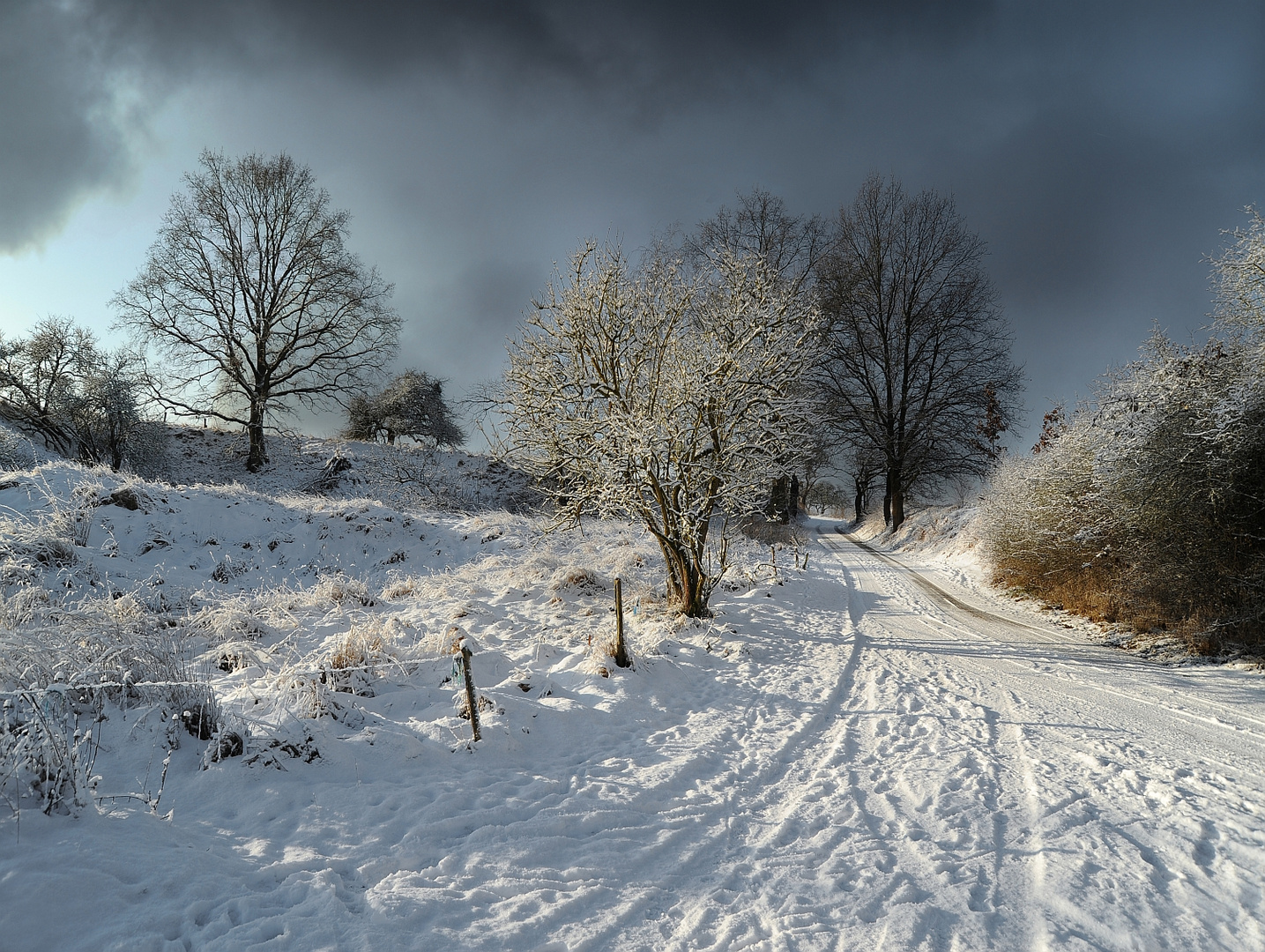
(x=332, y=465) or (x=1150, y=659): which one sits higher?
(x=332, y=465)

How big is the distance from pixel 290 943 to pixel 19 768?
151cm

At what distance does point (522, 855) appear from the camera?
2949 mm

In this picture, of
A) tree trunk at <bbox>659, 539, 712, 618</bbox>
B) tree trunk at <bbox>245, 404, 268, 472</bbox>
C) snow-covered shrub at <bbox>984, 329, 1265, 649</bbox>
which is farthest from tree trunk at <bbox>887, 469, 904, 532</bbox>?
tree trunk at <bbox>245, 404, 268, 472</bbox>

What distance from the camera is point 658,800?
3660 millimetres

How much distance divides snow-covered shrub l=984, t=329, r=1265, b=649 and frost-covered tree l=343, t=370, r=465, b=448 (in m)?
23.9

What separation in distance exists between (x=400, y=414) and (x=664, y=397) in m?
22.6

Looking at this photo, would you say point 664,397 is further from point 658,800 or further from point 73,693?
point 73,693

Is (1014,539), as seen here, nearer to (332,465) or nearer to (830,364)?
(830,364)

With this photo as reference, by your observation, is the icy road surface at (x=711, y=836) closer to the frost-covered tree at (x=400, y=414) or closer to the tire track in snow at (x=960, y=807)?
the tire track in snow at (x=960, y=807)

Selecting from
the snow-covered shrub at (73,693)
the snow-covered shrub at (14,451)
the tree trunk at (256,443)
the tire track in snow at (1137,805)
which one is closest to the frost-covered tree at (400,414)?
the tree trunk at (256,443)

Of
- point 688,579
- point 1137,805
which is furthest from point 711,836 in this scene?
point 688,579

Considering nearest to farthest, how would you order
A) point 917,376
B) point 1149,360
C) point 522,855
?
1. point 522,855
2. point 1149,360
3. point 917,376

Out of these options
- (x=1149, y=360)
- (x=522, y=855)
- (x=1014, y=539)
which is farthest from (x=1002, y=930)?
(x=1014, y=539)

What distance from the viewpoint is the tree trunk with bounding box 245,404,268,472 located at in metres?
19.4
